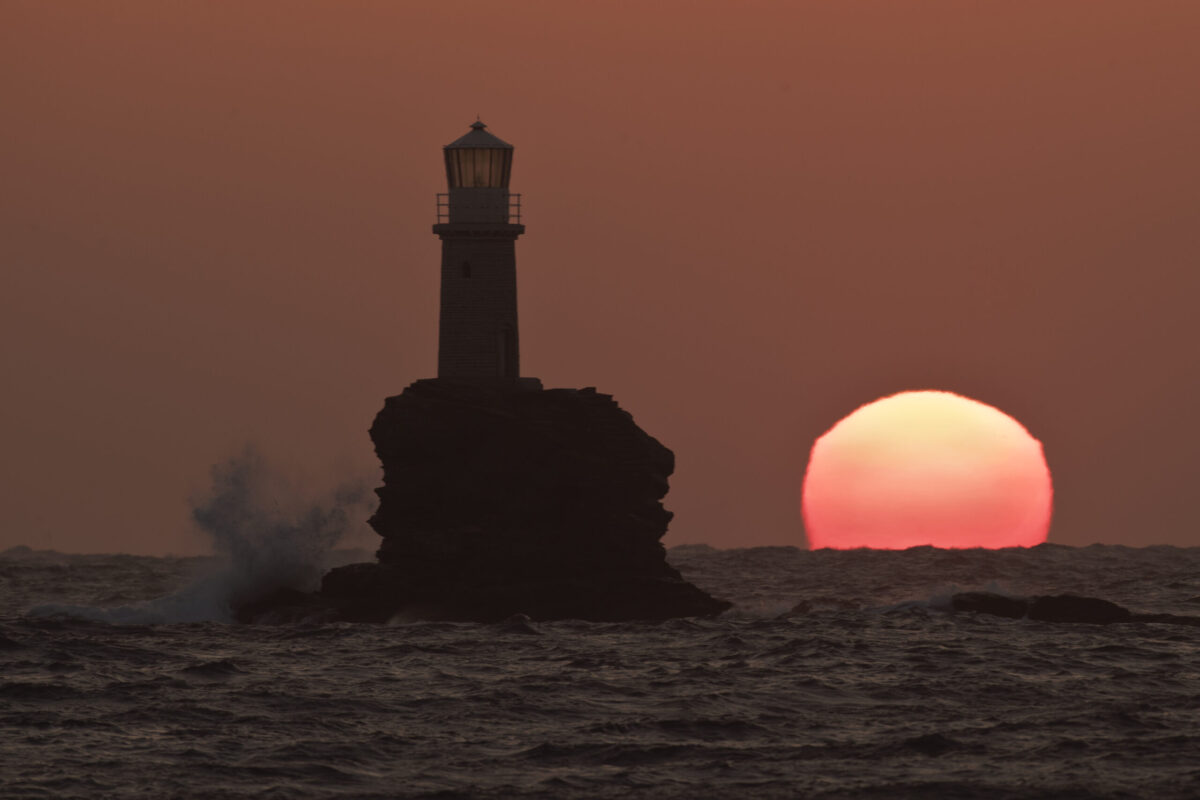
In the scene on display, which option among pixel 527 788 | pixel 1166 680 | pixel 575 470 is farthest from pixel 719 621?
pixel 527 788

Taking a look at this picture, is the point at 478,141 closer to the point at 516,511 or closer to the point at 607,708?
the point at 516,511

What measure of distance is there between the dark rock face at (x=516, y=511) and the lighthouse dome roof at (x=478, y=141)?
26.8 ft

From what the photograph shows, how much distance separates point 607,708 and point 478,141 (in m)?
26.2

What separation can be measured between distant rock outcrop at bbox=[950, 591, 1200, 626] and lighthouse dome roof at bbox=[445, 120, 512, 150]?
65.2ft

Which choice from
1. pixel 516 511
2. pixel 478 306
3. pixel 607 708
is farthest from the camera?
pixel 478 306

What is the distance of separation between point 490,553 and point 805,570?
40.1 metres

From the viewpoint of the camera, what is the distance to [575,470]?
48.6 m

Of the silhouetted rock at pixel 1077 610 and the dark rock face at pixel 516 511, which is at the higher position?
the dark rock face at pixel 516 511

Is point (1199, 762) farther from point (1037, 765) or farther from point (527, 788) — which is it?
point (527, 788)

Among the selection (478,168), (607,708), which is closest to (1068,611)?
(607,708)

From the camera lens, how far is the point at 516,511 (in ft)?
159

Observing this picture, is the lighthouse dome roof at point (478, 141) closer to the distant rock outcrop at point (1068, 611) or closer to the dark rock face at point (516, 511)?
the dark rock face at point (516, 511)

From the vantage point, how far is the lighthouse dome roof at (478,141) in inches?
2090

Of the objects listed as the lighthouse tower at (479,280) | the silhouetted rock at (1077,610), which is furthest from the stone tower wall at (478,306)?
the silhouetted rock at (1077,610)
